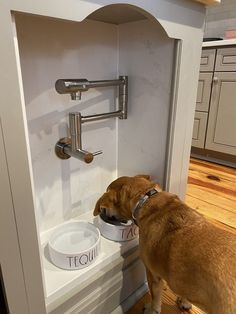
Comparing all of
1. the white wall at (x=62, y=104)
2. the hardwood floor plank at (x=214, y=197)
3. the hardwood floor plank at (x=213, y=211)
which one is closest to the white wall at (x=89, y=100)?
the white wall at (x=62, y=104)

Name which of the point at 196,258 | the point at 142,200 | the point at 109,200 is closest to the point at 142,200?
the point at 142,200

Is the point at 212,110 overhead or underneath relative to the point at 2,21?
underneath

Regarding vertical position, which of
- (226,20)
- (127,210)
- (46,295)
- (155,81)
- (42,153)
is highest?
(226,20)

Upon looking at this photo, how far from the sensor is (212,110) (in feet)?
6.82

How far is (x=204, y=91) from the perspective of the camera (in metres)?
2.10

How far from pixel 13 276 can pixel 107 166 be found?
0.69 meters

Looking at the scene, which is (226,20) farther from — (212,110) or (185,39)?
(185,39)

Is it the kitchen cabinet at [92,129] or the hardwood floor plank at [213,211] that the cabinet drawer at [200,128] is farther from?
the kitchen cabinet at [92,129]

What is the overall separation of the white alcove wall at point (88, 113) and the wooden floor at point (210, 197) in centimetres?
13

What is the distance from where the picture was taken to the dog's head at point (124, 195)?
0.81 meters

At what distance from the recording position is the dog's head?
0.81 meters

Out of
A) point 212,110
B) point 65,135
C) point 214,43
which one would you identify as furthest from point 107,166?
point 214,43

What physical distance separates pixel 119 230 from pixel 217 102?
1.58 m

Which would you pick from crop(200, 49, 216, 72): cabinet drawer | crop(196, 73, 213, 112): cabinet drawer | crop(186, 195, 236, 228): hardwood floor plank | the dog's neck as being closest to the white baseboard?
the dog's neck
